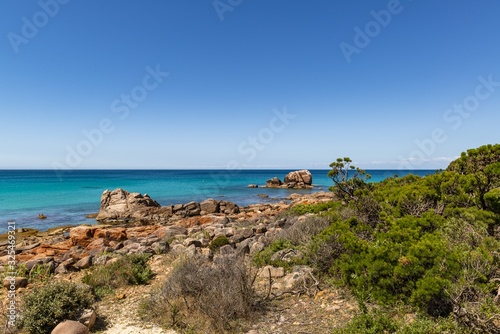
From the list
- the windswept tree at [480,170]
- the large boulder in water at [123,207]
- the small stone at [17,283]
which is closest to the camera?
the windswept tree at [480,170]

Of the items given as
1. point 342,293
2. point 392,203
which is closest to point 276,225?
point 392,203

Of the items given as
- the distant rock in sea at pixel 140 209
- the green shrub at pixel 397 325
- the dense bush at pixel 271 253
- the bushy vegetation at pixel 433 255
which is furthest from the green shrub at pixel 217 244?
the distant rock in sea at pixel 140 209

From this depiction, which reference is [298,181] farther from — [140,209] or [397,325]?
[397,325]

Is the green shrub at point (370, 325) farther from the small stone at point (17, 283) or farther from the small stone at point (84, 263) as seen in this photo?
the small stone at point (84, 263)

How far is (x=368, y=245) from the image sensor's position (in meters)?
5.78

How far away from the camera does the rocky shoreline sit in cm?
1078

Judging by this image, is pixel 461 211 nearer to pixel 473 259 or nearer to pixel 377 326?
pixel 473 259

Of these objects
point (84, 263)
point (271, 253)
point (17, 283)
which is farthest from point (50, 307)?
point (271, 253)

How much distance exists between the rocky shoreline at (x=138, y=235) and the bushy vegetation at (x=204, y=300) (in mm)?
3590

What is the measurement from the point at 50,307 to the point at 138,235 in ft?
44.3

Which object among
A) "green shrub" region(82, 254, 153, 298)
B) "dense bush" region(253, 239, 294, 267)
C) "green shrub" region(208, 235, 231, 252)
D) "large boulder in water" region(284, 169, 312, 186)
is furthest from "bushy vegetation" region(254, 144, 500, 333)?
"large boulder in water" region(284, 169, 312, 186)

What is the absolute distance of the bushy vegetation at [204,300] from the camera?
527 centimetres

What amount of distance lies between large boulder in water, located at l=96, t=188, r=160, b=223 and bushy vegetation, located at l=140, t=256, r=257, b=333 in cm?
2408

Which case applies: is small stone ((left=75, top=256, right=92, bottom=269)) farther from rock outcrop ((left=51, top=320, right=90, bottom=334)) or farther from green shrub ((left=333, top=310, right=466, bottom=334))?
green shrub ((left=333, top=310, right=466, bottom=334))
